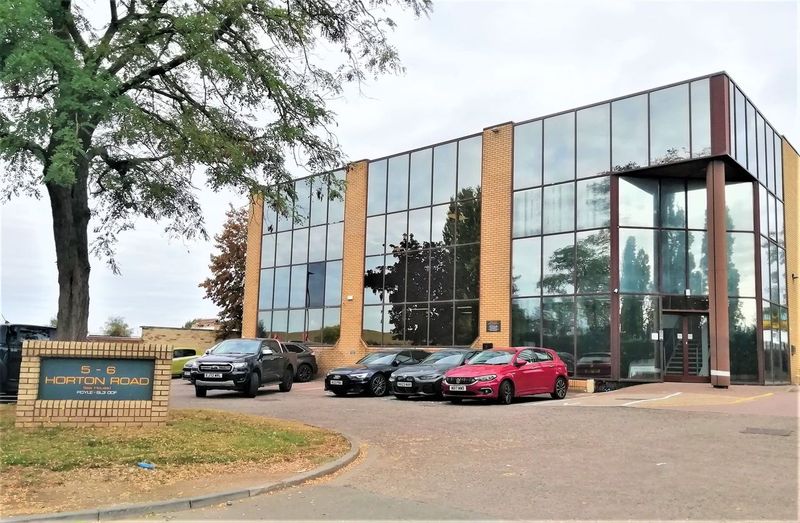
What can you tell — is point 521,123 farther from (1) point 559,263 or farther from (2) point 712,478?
(2) point 712,478

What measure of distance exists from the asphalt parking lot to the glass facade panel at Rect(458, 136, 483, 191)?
43.5 feet

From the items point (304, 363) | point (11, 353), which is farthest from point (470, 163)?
point (11, 353)

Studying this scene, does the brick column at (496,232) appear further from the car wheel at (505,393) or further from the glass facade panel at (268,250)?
the glass facade panel at (268,250)

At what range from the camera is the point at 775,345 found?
75.5 feet

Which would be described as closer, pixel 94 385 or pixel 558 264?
pixel 94 385

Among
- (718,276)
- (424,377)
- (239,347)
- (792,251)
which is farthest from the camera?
(792,251)

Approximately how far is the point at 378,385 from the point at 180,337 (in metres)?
25.7

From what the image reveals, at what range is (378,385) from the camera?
19281 millimetres

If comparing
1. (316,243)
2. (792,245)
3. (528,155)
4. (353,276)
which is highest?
(528,155)

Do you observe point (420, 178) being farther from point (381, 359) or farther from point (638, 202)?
point (381, 359)

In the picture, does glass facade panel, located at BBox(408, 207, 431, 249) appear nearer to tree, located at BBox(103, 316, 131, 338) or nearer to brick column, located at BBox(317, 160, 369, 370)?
brick column, located at BBox(317, 160, 369, 370)

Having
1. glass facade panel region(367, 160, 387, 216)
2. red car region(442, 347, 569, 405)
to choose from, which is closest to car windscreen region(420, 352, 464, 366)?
red car region(442, 347, 569, 405)

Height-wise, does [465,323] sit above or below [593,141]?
below

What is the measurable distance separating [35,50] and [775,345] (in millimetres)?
23360
